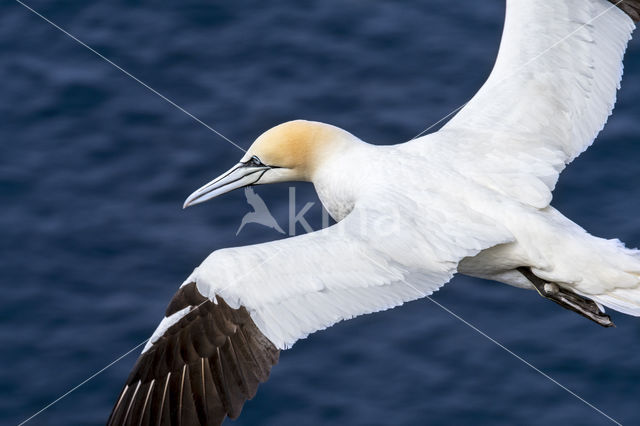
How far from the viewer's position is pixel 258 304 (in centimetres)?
1016

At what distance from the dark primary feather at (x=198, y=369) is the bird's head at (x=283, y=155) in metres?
1.87

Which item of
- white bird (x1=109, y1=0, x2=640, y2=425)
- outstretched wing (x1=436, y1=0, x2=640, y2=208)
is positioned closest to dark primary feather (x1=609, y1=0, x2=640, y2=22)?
white bird (x1=109, y1=0, x2=640, y2=425)

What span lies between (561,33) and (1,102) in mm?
7779

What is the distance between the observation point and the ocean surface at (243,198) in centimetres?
1403

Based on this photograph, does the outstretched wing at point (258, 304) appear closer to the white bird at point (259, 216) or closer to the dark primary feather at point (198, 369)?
the dark primary feather at point (198, 369)

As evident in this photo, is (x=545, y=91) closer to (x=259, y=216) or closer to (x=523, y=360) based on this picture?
(x=523, y=360)

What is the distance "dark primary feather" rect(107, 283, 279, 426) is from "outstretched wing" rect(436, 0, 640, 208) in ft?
8.50

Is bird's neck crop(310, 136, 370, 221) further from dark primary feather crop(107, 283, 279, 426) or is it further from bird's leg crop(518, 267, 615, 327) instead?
dark primary feather crop(107, 283, 279, 426)

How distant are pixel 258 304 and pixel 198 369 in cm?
73

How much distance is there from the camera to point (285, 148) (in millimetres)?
12172

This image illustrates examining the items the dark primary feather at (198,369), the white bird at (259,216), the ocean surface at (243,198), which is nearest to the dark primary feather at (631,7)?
the ocean surface at (243,198)

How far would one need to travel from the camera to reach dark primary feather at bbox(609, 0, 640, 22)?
12742 millimetres

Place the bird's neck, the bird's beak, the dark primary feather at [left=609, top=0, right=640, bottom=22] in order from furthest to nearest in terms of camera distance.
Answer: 1. the dark primary feather at [left=609, top=0, right=640, bottom=22]
2. the bird's beak
3. the bird's neck

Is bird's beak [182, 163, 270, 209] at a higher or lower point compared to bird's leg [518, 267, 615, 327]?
higher
